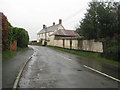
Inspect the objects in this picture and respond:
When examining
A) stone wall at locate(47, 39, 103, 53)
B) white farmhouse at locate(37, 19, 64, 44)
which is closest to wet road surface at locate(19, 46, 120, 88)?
stone wall at locate(47, 39, 103, 53)

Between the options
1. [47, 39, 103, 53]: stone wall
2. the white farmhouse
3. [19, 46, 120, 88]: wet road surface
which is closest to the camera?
[19, 46, 120, 88]: wet road surface

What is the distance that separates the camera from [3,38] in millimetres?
12984

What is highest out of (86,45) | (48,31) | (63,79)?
(48,31)

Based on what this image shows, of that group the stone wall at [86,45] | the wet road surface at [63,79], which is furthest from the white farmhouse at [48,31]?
the wet road surface at [63,79]

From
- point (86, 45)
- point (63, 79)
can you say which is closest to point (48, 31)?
point (86, 45)

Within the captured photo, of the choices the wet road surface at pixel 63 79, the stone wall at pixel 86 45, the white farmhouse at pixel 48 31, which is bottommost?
the wet road surface at pixel 63 79

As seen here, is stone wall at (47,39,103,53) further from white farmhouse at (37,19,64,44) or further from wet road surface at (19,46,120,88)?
white farmhouse at (37,19,64,44)

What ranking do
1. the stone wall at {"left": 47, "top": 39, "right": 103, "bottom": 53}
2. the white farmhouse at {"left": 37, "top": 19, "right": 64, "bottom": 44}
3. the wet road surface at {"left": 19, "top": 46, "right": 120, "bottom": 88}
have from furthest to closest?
the white farmhouse at {"left": 37, "top": 19, "right": 64, "bottom": 44}, the stone wall at {"left": 47, "top": 39, "right": 103, "bottom": 53}, the wet road surface at {"left": 19, "top": 46, "right": 120, "bottom": 88}

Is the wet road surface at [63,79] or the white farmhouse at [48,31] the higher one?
the white farmhouse at [48,31]

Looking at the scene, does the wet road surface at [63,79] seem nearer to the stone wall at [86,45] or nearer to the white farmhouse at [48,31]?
the stone wall at [86,45]

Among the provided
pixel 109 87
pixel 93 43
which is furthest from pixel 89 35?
pixel 109 87

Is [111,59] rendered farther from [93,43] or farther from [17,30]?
[17,30]

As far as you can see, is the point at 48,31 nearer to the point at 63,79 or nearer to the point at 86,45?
the point at 86,45

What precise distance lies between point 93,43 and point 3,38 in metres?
12.4
